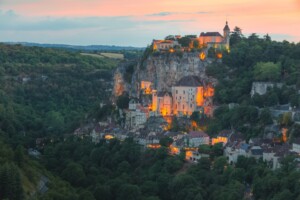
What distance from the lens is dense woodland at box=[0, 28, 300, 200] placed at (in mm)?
53625

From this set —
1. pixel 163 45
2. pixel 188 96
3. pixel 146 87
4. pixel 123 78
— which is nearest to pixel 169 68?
pixel 146 87

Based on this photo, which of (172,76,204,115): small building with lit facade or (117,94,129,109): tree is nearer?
(172,76,204,115): small building with lit facade

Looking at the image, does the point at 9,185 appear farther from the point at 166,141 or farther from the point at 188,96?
the point at 188,96

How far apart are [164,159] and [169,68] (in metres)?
17.2

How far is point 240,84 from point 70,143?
19.0 meters

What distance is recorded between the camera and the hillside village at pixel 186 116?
63594 millimetres

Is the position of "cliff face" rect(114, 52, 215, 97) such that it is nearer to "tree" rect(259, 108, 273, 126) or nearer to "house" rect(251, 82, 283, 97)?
"house" rect(251, 82, 283, 97)

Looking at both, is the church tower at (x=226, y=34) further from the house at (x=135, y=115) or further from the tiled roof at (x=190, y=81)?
the house at (x=135, y=115)

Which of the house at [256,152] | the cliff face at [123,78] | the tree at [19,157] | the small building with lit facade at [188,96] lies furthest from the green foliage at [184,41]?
the tree at [19,157]

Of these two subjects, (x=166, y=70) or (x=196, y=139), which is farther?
(x=166, y=70)

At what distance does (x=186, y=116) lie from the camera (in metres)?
76.1

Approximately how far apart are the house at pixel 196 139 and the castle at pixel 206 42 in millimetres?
16175

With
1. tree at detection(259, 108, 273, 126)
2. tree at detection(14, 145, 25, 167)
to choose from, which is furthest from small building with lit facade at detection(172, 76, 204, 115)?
tree at detection(14, 145, 25, 167)

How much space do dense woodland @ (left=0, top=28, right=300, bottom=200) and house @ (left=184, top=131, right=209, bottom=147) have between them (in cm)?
218
